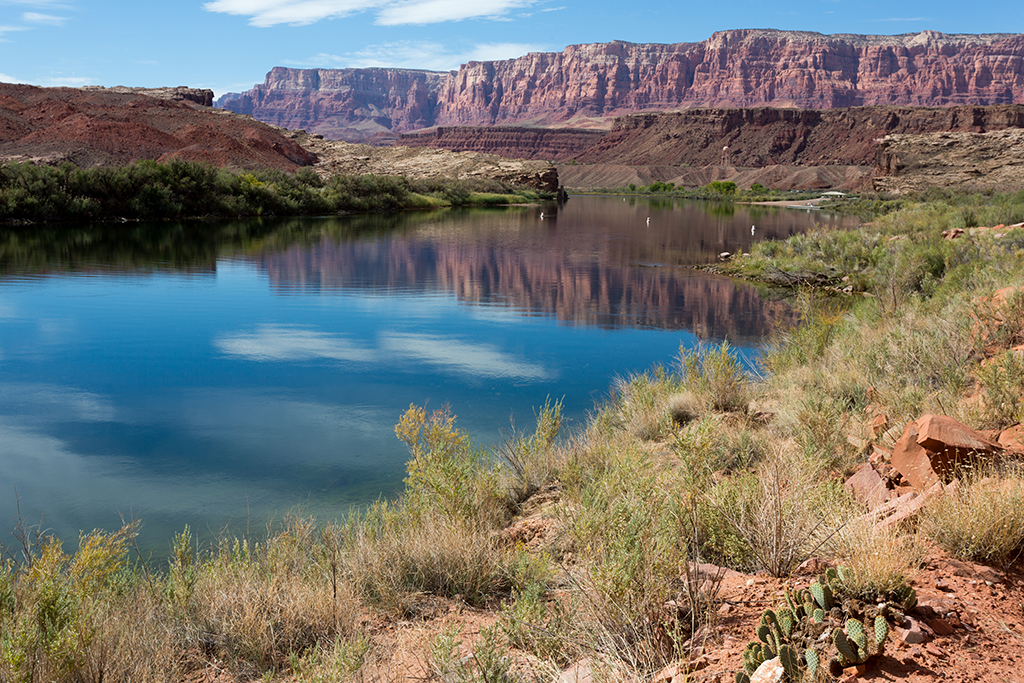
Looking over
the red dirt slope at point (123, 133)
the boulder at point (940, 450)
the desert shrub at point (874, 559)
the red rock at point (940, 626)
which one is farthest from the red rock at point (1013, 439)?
the red dirt slope at point (123, 133)

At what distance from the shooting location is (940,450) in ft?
15.2

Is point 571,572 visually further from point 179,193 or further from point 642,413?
point 179,193

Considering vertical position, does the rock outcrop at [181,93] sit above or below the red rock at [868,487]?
above

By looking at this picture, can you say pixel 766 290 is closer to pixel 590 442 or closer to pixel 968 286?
pixel 968 286

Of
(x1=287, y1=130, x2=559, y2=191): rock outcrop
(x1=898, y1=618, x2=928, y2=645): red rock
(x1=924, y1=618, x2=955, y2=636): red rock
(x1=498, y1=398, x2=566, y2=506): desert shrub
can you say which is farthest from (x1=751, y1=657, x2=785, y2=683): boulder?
(x1=287, y1=130, x2=559, y2=191): rock outcrop

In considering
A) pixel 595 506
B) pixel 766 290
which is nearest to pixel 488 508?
pixel 595 506

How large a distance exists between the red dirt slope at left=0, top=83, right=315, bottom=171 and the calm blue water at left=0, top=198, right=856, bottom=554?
28.2m

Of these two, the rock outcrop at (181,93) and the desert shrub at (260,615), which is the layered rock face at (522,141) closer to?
the rock outcrop at (181,93)

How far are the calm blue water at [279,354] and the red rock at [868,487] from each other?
162 inches

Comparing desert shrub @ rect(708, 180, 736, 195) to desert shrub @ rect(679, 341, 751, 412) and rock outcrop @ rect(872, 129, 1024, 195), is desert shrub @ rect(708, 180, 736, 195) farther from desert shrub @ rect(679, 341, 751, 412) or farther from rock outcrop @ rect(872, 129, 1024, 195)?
desert shrub @ rect(679, 341, 751, 412)

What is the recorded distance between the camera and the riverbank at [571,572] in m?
3.24

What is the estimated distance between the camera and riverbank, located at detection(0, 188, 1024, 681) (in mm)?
3238

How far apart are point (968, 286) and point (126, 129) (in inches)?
2403

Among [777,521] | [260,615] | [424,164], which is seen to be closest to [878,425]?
[777,521]
